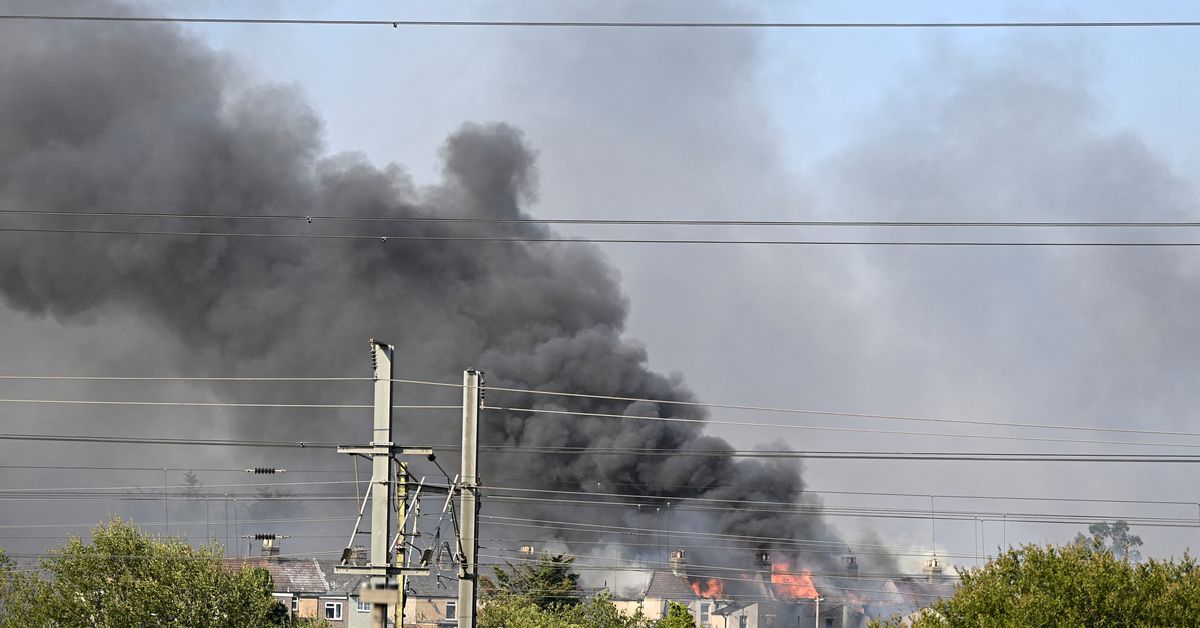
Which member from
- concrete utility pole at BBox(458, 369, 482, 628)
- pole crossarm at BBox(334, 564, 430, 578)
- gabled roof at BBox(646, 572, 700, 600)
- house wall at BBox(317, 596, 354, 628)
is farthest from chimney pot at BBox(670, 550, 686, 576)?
pole crossarm at BBox(334, 564, 430, 578)

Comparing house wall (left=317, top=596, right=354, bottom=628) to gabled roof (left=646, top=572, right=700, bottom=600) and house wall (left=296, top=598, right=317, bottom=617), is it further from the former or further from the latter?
gabled roof (left=646, top=572, right=700, bottom=600)

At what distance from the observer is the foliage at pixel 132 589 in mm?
56844

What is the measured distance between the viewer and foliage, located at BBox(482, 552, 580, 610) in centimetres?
8638

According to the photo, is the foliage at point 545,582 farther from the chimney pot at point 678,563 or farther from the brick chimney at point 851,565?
the brick chimney at point 851,565

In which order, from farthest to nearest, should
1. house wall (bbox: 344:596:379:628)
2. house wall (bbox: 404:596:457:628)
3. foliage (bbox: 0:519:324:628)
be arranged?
house wall (bbox: 404:596:457:628) → foliage (bbox: 0:519:324:628) → house wall (bbox: 344:596:379:628)

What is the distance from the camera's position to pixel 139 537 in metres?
60.2

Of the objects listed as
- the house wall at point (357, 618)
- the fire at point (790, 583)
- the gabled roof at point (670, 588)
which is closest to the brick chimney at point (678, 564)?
the gabled roof at point (670, 588)

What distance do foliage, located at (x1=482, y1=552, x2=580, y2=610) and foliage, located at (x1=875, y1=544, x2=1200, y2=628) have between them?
50615 millimetres

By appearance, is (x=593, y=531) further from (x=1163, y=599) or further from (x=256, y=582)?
(x=1163, y=599)

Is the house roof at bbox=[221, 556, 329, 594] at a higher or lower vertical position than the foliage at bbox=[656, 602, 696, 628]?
higher

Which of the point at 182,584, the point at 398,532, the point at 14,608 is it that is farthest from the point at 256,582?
the point at 398,532

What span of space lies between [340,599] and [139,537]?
33.2m

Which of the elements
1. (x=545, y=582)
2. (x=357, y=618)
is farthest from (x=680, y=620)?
(x=545, y=582)

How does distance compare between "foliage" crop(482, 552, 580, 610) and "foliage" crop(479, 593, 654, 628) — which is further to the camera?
"foliage" crop(482, 552, 580, 610)
